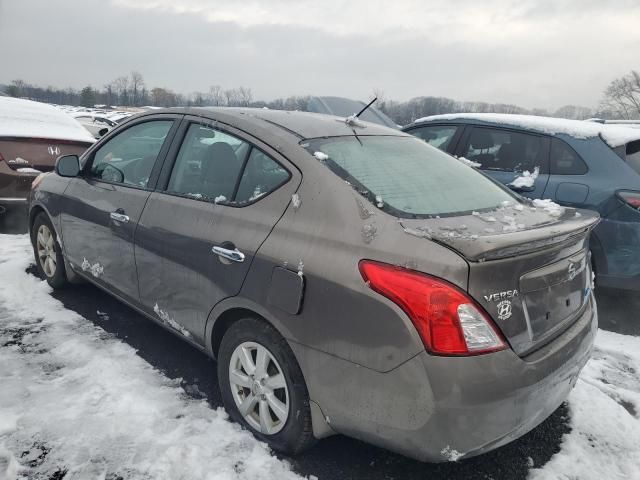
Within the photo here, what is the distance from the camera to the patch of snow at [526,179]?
14.8 feet

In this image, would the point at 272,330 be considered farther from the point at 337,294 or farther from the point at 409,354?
the point at 409,354

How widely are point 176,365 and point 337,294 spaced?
5.55 feet

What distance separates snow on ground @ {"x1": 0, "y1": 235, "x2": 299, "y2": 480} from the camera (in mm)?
2240

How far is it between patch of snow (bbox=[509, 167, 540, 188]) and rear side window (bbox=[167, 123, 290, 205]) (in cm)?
300

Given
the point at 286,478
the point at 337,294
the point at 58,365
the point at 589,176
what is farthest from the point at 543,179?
the point at 58,365

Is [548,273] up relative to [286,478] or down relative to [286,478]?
up

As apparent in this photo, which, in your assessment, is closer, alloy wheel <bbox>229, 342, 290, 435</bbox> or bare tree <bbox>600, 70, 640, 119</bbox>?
alloy wheel <bbox>229, 342, 290, 435</bbox>

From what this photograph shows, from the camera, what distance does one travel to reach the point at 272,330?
2.25 metres

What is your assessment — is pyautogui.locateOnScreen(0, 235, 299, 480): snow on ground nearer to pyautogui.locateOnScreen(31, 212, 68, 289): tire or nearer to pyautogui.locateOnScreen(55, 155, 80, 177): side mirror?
pyautogui.locateOnScreen(31, 212, 68, 289): tire

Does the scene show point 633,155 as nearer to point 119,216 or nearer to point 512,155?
point 512,155

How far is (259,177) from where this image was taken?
97.3 inches

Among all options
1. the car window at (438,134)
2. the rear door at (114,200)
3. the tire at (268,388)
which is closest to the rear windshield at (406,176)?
the tire at (268,388)

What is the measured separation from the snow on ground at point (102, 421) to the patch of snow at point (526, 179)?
3.40 meters

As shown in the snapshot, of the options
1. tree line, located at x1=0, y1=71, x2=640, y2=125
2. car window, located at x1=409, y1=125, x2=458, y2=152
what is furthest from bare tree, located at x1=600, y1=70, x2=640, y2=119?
car window, located at x1=409, y1=125, x2=458, y2=152
